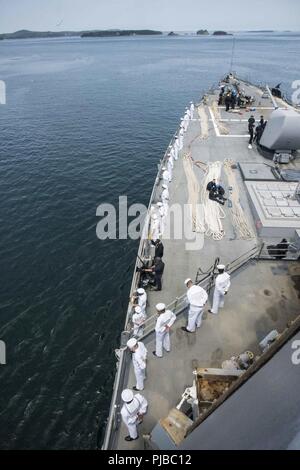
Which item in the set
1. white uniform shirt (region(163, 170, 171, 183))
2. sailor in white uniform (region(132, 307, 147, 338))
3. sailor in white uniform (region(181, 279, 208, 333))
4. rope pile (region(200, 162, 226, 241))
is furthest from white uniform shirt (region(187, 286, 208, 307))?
white uniform shirt (region(163, 170, 171, 183))

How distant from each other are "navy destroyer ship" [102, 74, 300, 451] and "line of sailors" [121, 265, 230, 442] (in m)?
0.34

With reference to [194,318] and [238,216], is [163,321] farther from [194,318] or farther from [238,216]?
[238,216]

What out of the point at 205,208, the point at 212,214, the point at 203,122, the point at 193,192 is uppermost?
the point at 203,122

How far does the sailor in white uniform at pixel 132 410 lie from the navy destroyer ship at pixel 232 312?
1.45 ft

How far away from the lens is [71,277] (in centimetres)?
1800

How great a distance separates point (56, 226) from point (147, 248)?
1102 centimetres

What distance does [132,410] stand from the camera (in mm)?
7316

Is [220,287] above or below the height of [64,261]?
below

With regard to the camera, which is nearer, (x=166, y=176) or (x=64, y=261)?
(x=64, y=261)

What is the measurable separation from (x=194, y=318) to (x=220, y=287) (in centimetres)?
148

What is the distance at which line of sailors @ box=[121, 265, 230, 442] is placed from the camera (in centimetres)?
743

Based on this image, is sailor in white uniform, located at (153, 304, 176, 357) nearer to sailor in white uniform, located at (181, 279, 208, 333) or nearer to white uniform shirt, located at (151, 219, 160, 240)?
sailor in white uniform, located at (181, 279, 208, 333)

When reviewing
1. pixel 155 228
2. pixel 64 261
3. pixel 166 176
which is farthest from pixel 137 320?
pixel 166 176
